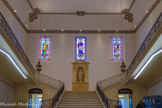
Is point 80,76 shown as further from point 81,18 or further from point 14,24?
point 14,24

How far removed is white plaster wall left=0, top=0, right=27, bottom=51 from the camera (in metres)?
16.0

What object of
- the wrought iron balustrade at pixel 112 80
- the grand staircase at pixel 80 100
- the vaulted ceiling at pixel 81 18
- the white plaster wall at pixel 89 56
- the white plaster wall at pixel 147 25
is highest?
the vaulted ceiling at pixel 81 18

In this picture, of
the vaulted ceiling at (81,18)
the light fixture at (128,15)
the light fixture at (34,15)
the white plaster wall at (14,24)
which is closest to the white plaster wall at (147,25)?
the vaulted ceiling at (81,18)

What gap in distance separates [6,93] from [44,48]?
6.48 metres

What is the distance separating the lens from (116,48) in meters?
21.4

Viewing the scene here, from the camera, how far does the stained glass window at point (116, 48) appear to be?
69.1 ft

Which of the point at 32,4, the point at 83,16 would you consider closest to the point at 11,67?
the point at 32,4

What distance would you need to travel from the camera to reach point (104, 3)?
20.1m

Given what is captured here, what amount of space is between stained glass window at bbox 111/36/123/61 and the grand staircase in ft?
17.0

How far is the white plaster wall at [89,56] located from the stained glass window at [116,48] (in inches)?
15.8

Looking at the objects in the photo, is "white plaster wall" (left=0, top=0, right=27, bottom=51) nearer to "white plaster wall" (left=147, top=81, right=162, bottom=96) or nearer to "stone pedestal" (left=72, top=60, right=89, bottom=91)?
"stone pedestal" (left=72, top=60, right=89, bottom=91)

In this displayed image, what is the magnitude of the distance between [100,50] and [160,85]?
24.5ft

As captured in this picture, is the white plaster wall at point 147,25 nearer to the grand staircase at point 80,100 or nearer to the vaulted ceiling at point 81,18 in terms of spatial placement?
the vaulted ceiling at point 81,18

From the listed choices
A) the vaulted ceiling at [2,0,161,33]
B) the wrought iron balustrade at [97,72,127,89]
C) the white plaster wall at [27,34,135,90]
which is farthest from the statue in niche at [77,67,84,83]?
the vaulted ceiling at [2,0,161,33]
